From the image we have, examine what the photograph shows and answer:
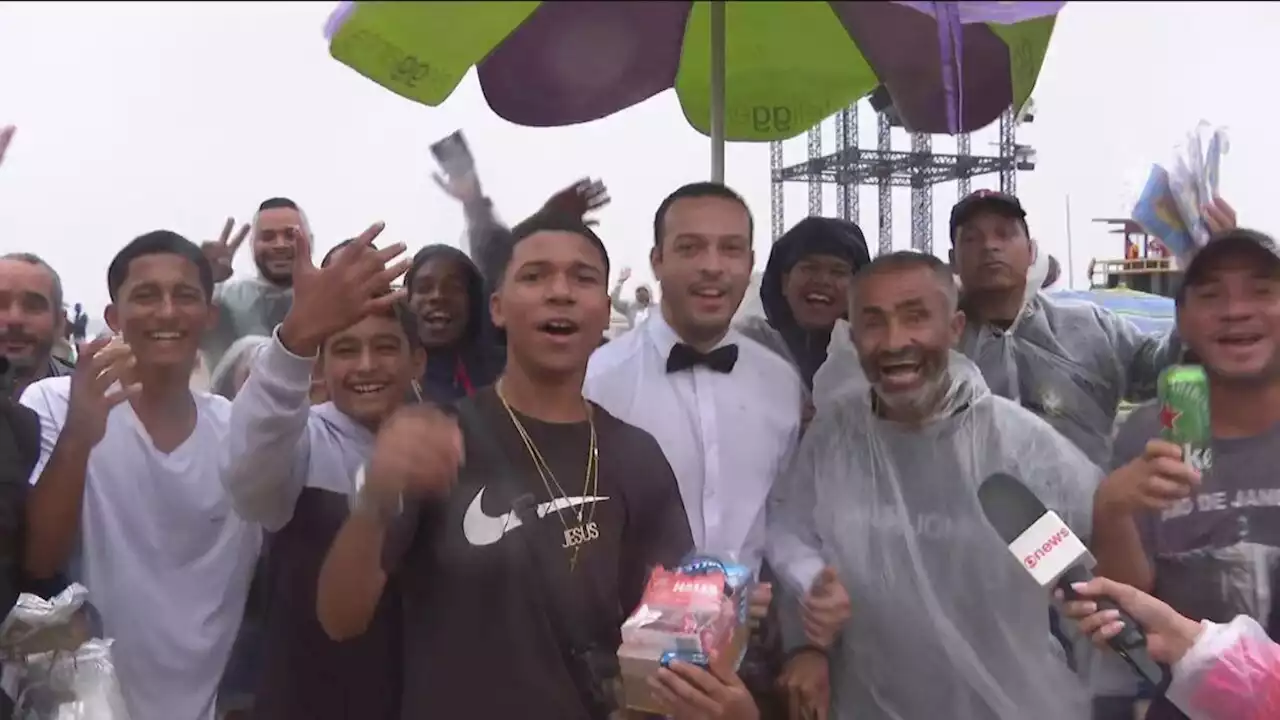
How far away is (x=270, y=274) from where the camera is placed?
3.86 metres

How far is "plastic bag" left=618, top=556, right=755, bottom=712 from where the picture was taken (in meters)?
1.59

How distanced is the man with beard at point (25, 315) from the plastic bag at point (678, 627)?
1957 millimetres

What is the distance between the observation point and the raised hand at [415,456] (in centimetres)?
159

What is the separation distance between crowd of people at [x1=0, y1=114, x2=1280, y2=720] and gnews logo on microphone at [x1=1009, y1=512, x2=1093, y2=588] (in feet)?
0.36

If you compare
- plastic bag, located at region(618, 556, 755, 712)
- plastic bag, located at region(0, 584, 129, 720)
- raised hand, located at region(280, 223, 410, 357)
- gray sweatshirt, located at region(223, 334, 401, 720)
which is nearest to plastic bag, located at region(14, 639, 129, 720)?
plastic bag, located at region(0, 584, 129, 720)

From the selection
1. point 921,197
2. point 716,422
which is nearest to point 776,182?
point 716,422

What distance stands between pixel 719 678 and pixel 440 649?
0.49 metres

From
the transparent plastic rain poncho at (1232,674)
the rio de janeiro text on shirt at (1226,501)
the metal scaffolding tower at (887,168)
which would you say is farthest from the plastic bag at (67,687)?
the metal scaffolding tower at (887,168)

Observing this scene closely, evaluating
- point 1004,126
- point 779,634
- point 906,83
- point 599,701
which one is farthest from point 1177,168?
point 599,701

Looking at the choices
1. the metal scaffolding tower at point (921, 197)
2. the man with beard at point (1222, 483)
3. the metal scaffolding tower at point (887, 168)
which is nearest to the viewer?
the man with beard at point (1222, 483)

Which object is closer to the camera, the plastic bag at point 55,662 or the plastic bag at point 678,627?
the plastic bag at point 678,627

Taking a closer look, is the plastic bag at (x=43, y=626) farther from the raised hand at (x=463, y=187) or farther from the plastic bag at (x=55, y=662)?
the raised hand at (x=463, y=187)

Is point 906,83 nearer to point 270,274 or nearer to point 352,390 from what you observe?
point 352,390

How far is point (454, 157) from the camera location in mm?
3539
